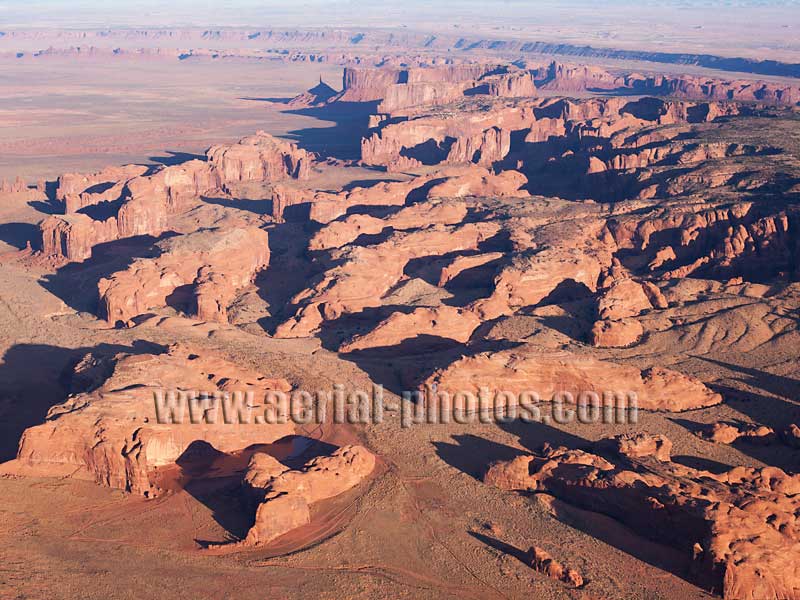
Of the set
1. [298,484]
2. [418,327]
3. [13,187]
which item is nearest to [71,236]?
[13,187]

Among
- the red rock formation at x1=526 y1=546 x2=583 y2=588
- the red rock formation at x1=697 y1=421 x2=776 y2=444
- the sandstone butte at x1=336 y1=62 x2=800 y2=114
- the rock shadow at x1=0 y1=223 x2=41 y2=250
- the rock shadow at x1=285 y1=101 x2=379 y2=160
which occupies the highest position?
the sandstone butte at x1=336 y1=62 x2=800 y2=114

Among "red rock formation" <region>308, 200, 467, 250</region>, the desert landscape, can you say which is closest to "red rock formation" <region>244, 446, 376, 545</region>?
the desert landscape

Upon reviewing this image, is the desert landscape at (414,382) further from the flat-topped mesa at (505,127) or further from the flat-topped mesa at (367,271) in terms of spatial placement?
the flat-topped mesa at (505,127)

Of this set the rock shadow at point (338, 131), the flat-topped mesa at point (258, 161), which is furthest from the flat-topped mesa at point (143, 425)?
the rock shadow at point (338, 131)

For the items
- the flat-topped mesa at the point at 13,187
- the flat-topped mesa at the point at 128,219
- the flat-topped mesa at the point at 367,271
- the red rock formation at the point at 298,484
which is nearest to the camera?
the red rock formation at the point at 298,484

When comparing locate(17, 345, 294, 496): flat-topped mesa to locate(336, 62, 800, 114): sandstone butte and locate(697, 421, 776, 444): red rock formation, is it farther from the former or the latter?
locate(336, 62, 800, 114): sandstone butte

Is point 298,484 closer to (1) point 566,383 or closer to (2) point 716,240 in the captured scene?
(1) point 566,383

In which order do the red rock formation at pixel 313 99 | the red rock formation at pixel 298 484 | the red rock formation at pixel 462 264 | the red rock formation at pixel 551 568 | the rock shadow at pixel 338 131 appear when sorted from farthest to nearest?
1. the red rock formation at pixel 313 99
2. the rock shadow at pixel 338 131
3. the red rock formation at pixel 462 264
4. the red rock formation at pixel 298 484
5. the red rock formation at pixel 551 568
